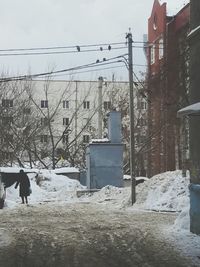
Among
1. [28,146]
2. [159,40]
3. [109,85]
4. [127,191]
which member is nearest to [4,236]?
[127,191]

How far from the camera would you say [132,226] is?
54.6 feet

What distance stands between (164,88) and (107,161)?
19.2 ft

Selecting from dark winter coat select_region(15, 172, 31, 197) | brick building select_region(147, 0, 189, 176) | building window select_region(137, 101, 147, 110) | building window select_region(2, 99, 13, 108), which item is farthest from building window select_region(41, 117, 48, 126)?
dark winter coat select_region(15, 172, 31, 197)

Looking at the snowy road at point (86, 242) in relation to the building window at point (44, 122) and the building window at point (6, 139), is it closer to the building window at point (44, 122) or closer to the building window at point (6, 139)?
the building window at point (6, 139)

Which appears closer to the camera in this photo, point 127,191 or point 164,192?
point 164,192

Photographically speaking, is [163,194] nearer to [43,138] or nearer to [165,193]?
[165,193]

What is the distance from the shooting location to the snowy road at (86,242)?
10414mm

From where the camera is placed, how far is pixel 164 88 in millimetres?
35625

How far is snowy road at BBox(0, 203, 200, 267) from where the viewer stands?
34.2 ft

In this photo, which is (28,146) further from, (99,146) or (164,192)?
(164,192)

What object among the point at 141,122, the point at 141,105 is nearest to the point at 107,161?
the point at 141,122

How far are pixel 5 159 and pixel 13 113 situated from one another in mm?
4746

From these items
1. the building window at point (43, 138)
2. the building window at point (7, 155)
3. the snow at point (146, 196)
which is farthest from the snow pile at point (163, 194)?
the building window at point (43, 138)

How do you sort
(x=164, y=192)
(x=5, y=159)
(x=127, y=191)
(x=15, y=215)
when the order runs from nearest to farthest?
(x=15, y=215), (x=164, y=192), (x=127, y=191), (x=5, y=159)
